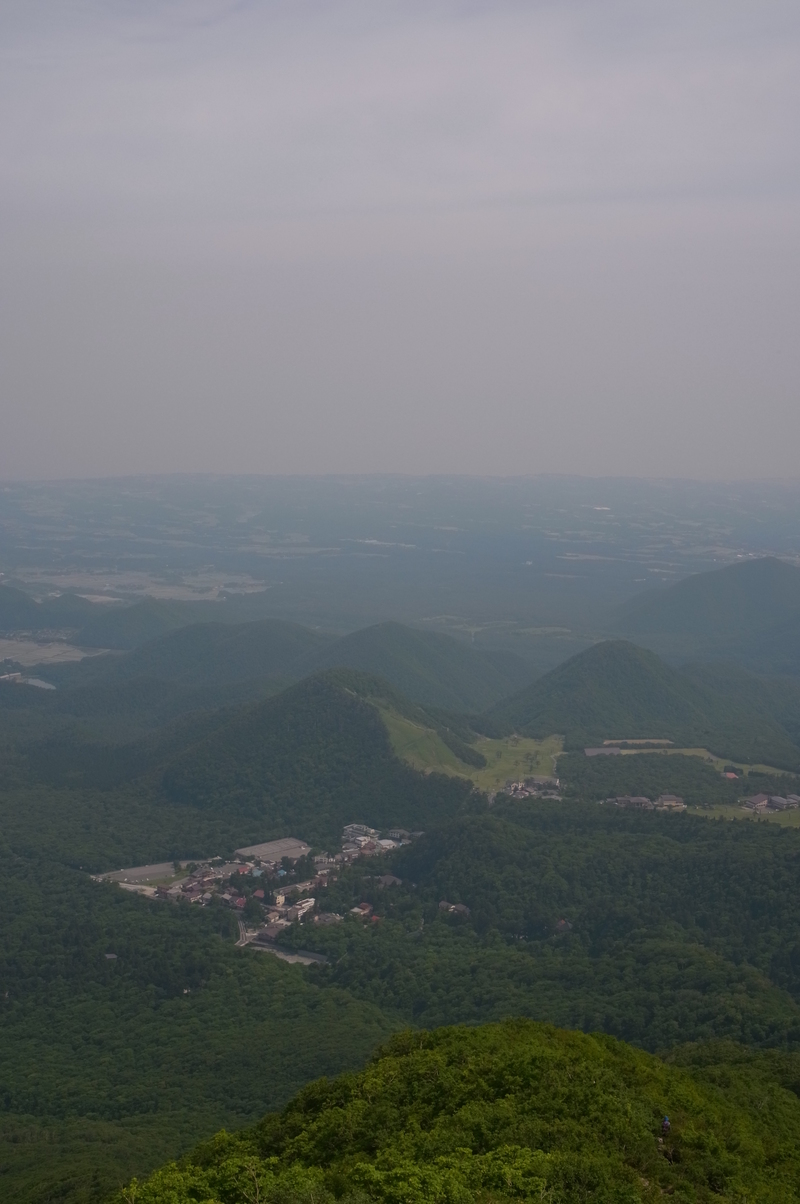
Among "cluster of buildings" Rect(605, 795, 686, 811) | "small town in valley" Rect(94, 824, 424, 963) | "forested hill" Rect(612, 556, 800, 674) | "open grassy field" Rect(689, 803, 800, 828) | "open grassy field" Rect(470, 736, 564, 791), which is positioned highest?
"forested hill" Rect(612, 556, 800, 674)

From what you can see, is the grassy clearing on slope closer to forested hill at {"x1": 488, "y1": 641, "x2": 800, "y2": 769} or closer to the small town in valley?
forested hill at {"x1": 488, "y1": 641, "x2": 800, "y2": 769}

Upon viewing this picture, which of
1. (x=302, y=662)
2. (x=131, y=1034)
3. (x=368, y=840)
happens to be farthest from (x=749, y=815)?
(x=302, y=662)

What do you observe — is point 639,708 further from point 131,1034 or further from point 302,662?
point 131,1034

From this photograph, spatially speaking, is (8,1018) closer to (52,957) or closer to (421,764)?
(52,957)

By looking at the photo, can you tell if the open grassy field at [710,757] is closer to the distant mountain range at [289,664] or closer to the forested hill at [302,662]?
the distant mountain range at [289,664]

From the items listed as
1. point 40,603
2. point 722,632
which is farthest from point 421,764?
point 40,603

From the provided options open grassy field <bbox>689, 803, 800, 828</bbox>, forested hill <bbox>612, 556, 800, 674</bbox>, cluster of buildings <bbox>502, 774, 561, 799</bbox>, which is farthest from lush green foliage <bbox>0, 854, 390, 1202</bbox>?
forested hill <bbox>612, 556, 800, 674</bbox>

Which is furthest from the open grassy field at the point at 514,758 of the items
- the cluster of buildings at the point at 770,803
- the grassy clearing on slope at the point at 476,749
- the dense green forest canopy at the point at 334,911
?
the cluster of buildings at the point at 770,803

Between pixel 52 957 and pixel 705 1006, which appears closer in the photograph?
pixel 705 1006
